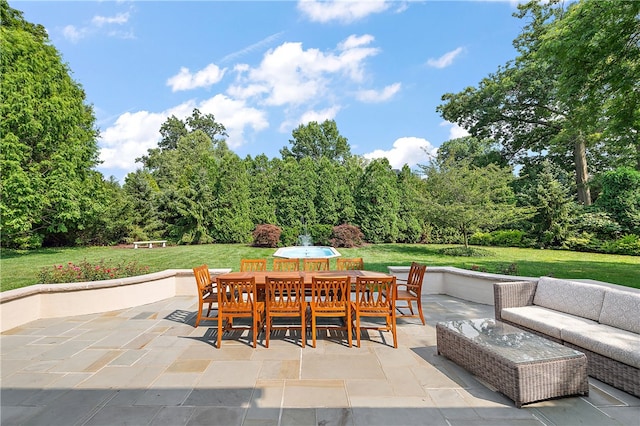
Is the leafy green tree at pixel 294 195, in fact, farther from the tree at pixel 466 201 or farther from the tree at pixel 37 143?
the tree at pixel 37 143

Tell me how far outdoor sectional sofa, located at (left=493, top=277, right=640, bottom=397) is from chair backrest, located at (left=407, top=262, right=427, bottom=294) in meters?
0.96

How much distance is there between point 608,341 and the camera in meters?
2.74

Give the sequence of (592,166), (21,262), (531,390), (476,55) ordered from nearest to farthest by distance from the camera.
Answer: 1. (531,390)
2. (476,55)
3. (21,262)
4. (592,166)

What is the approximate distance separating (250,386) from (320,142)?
28.5 metres

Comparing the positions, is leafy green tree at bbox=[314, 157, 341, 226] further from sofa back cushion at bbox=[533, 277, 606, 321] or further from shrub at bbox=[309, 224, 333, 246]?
sofa back cushion at bbox=[533, 277, 606, 321]

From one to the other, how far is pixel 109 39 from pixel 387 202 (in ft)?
36.7

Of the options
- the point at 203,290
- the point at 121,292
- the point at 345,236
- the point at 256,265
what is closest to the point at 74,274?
the point at 121,292

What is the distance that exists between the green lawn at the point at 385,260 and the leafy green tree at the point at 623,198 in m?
2.77

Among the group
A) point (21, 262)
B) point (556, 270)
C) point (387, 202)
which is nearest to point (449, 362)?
point (556, 270)

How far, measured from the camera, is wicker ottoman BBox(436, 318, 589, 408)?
236cm

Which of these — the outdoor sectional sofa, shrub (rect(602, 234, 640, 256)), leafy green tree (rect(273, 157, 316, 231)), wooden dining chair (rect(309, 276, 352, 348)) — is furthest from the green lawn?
wooden dining chair (rect(309, 276, 352, 348))

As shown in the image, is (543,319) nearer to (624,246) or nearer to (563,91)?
(563,91)

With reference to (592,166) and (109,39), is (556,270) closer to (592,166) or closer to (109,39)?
(109,39)

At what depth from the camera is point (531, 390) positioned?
92.9 inches
